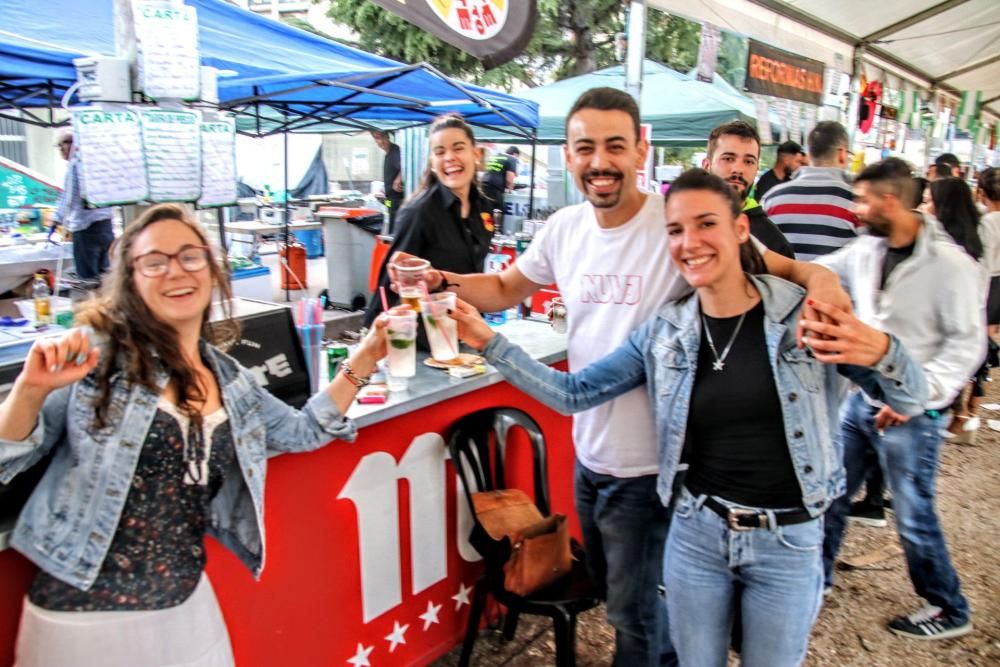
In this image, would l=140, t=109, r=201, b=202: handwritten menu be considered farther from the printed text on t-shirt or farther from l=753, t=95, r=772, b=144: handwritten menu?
l=753, t=95, r=772, b=144: handwritten menu

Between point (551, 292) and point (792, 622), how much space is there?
3.36 meters

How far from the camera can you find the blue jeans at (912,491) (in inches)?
117

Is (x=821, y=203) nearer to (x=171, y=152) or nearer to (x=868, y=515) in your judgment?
(x=868, y=515)

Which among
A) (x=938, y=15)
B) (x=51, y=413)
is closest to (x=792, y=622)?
(x=51, y=413)

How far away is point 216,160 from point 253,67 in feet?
9.18

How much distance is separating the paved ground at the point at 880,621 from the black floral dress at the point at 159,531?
1665 millimetres

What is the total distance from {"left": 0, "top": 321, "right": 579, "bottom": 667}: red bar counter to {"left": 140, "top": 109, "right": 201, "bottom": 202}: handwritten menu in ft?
3.00

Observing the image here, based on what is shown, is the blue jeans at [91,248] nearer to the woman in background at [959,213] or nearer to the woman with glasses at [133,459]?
the woman with glasses at [133,459]

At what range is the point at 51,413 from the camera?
4.85 ft

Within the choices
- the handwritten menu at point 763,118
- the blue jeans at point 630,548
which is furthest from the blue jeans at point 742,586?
the handwritten menu at point 763,118

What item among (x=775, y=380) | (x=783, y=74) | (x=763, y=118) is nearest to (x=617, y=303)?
(x=775, y=380)

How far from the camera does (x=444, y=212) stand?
3.37 meters

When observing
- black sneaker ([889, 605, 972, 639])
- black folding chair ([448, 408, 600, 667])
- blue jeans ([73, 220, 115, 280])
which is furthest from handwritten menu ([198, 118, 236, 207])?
blue jeans ([73, 220, 115, 280])

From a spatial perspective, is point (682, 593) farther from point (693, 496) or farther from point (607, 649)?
point (607, 649)
